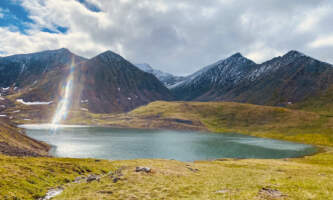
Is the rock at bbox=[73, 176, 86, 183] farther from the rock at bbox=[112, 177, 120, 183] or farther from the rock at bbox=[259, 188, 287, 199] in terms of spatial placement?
the rock at bbox=[259, 188, 287, 199]

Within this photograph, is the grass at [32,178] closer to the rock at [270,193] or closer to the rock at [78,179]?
the rock at [78,179]

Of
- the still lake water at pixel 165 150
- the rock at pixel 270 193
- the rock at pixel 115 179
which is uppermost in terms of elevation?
the rock at pixel 270 193

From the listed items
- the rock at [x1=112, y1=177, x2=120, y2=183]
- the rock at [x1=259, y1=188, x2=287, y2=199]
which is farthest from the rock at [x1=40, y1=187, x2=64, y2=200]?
the rock at [x1=259, y1=188, x2=287, y2=199]

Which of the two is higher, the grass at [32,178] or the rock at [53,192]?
the grass at [32,178]

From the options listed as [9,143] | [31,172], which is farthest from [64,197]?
[9,143]

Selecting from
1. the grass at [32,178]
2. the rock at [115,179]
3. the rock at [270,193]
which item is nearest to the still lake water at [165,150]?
the grass at [32,178]

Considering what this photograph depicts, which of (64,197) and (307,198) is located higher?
(307,198)

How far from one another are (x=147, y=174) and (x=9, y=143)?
6851cm

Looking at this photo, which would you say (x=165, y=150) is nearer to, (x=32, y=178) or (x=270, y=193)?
(x=32, y=178)

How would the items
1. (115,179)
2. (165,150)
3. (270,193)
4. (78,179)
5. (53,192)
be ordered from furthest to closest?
(165,150) → (78,179) → (115,179) → (53,192) → (270,193)

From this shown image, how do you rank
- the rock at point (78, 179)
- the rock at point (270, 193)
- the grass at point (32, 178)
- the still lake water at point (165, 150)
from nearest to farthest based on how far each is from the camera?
the rock at point (270, 193) < the grass at point (32, 178) < the rock at point (78, 179) < the still lake water at point (165, 150)

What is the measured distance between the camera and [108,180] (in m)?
36.8

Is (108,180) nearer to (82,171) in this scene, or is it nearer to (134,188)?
(134,188)

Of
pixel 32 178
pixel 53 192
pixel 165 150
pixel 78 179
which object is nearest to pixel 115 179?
pixel 53 192
